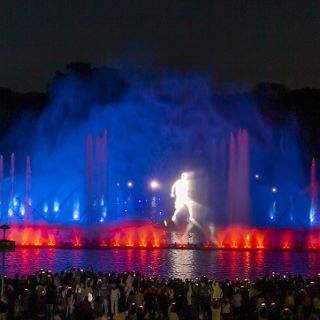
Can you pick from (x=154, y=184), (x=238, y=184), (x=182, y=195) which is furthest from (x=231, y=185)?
(x=154, y=184)

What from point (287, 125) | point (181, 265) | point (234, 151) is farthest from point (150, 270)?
point (287, 125)

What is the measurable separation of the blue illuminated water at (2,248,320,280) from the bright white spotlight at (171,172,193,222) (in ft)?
75.0

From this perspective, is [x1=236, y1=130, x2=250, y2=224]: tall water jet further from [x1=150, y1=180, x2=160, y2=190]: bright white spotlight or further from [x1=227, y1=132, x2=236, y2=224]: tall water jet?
[x1=150, y1=180, x2=160, y2=190]: bright white spotlight

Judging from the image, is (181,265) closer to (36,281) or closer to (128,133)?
(36,281)

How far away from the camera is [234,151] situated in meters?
58.8

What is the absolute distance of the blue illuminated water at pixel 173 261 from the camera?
29.4 metres

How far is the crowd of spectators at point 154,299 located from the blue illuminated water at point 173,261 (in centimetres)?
832

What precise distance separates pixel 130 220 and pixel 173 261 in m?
26.8

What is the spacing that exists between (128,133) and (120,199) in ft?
27.5

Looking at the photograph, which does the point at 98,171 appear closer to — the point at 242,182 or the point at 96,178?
the point at 96,178

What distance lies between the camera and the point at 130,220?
6000cm

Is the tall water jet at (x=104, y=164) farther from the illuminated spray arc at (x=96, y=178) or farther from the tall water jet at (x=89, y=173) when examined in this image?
the tall water jet at (x=89, y=173)

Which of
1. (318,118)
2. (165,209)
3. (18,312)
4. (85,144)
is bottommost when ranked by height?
(18,312)

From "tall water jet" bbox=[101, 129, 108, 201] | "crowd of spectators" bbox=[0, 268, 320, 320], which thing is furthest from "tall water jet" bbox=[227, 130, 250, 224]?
"crowd of spectators" bbox=[0, 268, 320, 320]
